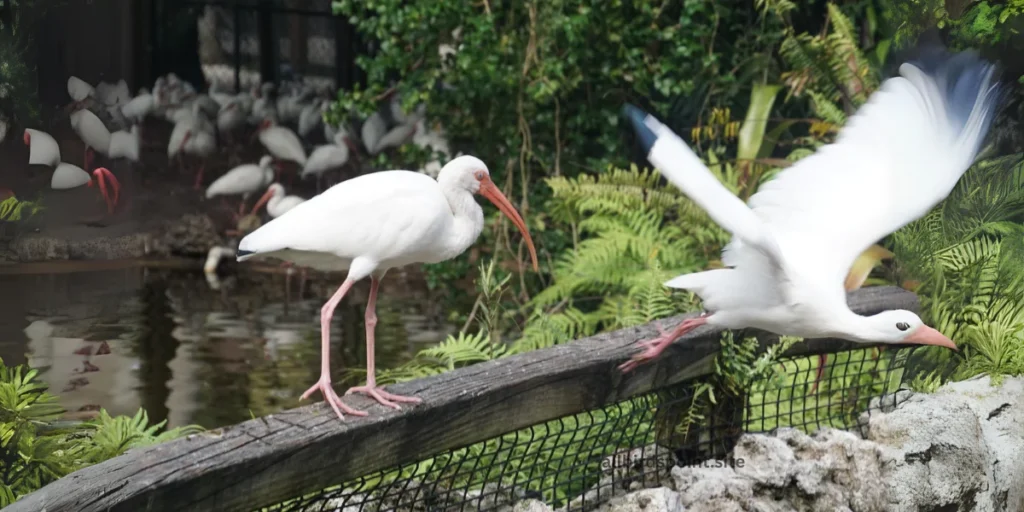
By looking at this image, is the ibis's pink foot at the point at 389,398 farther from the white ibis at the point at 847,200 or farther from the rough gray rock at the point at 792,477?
the rough gray rock at the point at 792,477

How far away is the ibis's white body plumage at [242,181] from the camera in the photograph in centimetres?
847

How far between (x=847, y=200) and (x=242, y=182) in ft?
20.7

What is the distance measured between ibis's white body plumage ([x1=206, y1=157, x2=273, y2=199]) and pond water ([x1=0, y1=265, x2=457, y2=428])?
72 cm

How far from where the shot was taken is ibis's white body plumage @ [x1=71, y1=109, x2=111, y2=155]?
140 inches

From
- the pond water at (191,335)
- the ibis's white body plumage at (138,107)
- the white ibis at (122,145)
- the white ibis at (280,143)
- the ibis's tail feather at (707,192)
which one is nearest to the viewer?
the ibis's tail feather at (707,192)

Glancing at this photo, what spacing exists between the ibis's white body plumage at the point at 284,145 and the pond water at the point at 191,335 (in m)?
1.24

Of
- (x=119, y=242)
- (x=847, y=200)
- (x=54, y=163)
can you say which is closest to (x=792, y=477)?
(x=847, y=200)

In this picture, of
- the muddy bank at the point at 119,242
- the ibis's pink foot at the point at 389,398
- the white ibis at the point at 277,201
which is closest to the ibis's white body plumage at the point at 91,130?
the muddy bank at the point at 119,242

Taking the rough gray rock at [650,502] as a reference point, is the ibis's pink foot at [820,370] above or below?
above

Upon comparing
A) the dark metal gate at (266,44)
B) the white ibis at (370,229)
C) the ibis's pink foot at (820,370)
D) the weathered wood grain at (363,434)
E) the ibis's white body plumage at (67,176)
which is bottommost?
the ibis's pink foot at (820,370)

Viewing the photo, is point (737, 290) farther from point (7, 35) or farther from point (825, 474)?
point (7, 35)

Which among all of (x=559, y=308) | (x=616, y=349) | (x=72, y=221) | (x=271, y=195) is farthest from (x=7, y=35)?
(x=271, y=195)

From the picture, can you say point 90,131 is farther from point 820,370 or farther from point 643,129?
point 820,370

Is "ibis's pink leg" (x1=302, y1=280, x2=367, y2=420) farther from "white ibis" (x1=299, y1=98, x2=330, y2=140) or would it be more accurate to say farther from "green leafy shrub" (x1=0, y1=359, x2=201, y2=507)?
"white ibis" (x1=299, y1=98, x2=330, y2=140)
